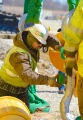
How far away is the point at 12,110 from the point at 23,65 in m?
0.84

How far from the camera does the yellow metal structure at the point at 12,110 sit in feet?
13.7

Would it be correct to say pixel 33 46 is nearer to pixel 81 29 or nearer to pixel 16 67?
pixel 16 67

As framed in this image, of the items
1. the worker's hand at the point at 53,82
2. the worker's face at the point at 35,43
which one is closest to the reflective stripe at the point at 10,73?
the worker's face at the point at 35,43

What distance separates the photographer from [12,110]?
167 inches

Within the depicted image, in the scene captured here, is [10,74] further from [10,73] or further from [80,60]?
[80,60]

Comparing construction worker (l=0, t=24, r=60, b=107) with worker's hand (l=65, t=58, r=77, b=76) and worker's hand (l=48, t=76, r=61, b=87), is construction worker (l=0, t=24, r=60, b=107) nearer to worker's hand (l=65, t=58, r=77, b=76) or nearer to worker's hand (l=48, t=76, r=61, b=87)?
worker's hand (l=48, t=76, r=61, b=87)

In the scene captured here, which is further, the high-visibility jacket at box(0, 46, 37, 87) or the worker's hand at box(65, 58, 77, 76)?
the high-visibility jacket at box(0, 46, 37, 87)

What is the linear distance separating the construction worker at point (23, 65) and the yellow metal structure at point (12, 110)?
0.50 meters

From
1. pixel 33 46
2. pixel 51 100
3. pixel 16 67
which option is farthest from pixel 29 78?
pixel 51 100

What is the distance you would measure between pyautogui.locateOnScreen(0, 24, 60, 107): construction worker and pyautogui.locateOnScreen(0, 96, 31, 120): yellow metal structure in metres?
0.50

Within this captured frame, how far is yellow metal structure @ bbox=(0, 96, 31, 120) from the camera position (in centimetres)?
418

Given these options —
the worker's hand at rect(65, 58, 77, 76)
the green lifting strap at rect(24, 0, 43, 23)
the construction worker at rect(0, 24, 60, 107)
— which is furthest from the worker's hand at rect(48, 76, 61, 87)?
the green lifting strap at rect(24, 0, 43, 23)

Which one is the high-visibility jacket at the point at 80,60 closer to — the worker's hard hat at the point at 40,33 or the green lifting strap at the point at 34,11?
the worker's hard hat at the point at 40,33

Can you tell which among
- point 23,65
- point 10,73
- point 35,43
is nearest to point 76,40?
point 23,65
